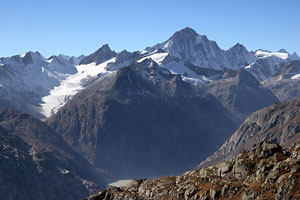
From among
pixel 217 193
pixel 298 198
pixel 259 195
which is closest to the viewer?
pixel 298 198

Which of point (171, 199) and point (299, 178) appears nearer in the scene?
point (299, 178)

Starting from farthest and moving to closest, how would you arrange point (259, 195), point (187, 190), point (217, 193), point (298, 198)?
point (187, 190) → point (217, 193) → point (259, 195) → point (298, 198)

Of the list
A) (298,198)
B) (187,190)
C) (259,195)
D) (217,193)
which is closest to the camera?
(298,198)

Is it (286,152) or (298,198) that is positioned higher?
(286,152)

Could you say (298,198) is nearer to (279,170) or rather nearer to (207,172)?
(279,170)

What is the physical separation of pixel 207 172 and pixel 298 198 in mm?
52911

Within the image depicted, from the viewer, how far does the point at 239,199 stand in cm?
16600

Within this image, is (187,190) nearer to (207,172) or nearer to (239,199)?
(207,172)

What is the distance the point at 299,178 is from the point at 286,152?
81.0ft

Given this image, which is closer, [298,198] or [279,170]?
[298,198]

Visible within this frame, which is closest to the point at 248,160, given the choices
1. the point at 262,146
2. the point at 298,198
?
the point at 262,146

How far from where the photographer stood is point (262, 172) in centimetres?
16925

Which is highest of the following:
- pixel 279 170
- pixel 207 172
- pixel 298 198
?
pixel 207 172

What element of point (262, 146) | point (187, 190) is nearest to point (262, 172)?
point (262, 146)
